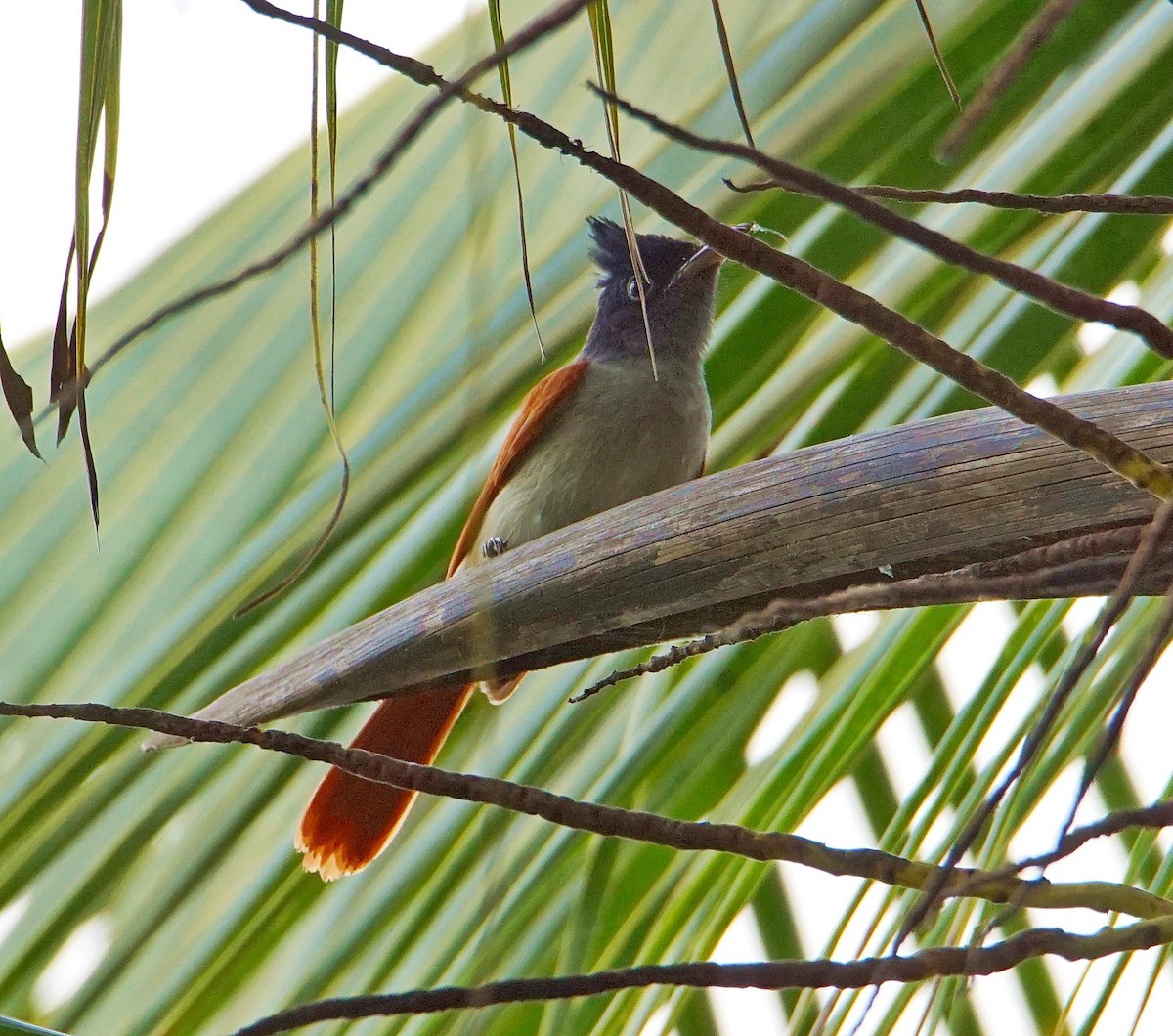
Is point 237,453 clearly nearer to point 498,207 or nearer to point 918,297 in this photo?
point 498,207

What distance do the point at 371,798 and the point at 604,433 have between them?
111 cm

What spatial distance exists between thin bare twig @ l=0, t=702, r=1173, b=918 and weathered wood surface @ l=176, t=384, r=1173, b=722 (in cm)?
27

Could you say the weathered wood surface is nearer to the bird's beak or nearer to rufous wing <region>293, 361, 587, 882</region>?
rufous wing <region>293, 361, 587, 882</region>

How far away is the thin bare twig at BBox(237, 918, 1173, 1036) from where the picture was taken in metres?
0.53

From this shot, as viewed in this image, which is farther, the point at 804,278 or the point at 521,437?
the point at 521,437

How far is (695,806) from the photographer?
5.60 feet

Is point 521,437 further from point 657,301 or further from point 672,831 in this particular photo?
point 672,831

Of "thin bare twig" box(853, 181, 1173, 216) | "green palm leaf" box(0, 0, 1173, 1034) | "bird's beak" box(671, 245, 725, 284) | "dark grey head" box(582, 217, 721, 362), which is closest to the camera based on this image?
"thin bare twig" box(853, 181, 1173, 216)

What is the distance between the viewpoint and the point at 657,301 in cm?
335

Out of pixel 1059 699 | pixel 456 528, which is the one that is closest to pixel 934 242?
pixel 1059 699

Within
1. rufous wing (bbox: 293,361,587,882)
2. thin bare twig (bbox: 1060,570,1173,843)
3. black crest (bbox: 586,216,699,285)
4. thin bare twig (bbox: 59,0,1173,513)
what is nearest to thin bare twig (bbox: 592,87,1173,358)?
thin bare twig (bbox: 59,0,1173,513)

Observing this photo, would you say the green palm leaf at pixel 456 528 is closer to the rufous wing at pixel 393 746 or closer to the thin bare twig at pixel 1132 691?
the rufous wing at pixel 393 746

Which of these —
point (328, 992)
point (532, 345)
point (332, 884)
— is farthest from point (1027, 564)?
point (332, 884)

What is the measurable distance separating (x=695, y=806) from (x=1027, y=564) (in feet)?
3.44
